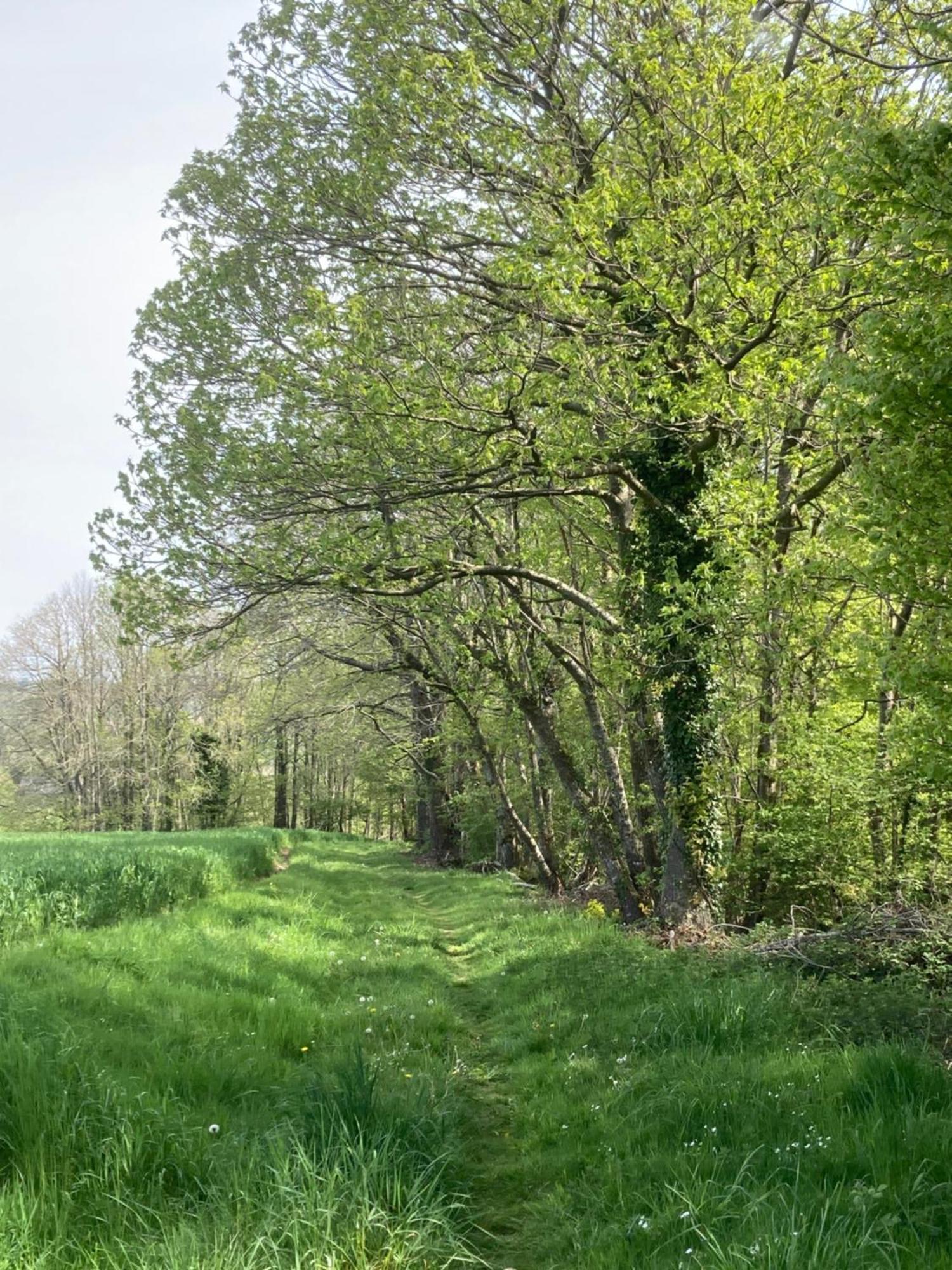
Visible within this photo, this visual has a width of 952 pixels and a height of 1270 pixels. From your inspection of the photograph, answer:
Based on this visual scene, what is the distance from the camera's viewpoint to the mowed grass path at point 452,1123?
2.89 m

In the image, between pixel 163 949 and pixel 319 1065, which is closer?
pixel 319 1065

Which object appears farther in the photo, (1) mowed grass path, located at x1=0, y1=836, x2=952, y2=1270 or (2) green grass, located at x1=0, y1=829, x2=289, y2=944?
(2) green grass, located at x1=0, y1=829, x2=289, y2=944

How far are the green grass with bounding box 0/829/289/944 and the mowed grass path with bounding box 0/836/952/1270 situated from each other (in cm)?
133

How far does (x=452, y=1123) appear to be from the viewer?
Answer: 13.6 ft

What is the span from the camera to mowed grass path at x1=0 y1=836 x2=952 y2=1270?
289 centimetres

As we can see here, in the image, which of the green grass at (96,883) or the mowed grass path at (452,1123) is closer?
the mowed grass path at (452,1123)

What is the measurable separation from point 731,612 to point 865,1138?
580cm

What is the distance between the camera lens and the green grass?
25.5 feet

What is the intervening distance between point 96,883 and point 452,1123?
627cm

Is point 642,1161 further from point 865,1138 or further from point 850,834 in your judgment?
point 850,834

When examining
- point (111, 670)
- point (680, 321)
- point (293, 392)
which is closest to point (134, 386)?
point (293, 392)

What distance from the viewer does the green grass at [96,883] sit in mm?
7770

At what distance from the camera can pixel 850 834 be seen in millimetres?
9203

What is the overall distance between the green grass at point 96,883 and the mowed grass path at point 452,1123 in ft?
4.37
